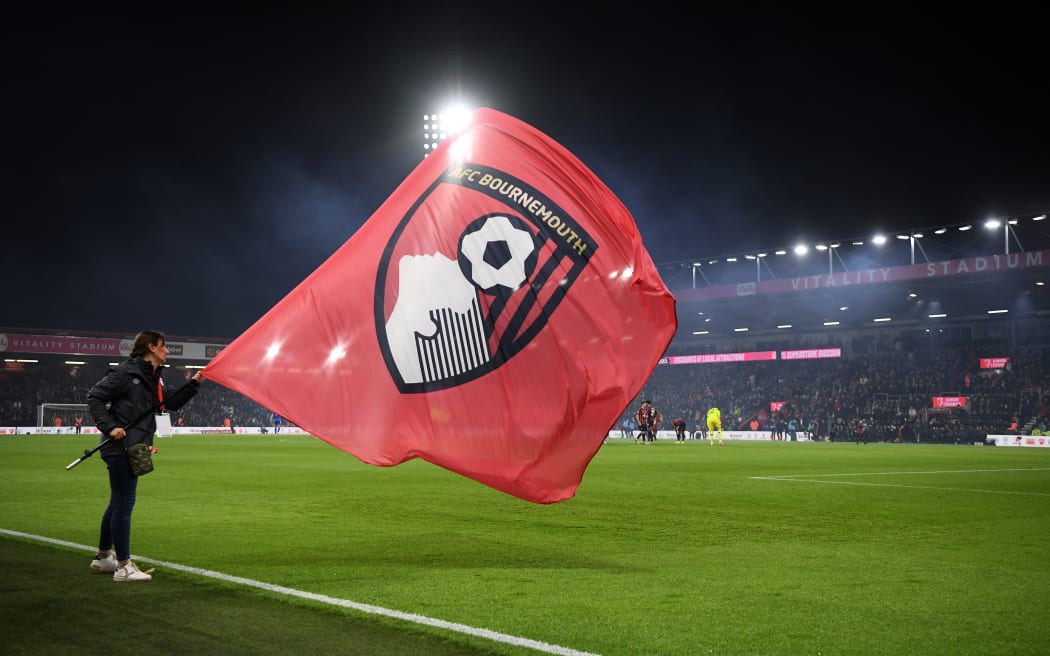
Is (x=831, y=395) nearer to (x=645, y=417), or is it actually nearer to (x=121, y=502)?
(x=645, y=417)

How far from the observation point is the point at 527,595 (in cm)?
781

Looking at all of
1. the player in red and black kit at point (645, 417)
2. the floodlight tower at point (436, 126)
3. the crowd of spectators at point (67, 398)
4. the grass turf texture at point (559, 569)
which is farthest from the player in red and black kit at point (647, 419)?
the crowd of spectators at point (67, 398)

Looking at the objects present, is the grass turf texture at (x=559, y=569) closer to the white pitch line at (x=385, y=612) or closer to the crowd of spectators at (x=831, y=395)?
the white pitch line at (x=385, y=612)

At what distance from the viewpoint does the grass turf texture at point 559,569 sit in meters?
6.39

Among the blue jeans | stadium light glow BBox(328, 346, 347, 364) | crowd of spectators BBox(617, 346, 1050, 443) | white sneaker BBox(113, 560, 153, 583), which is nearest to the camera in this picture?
white sneaker BBox(113, 560, 153, 583)

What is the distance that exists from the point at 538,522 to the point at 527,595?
17.3 ft

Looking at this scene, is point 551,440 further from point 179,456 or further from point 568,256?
point 179,456

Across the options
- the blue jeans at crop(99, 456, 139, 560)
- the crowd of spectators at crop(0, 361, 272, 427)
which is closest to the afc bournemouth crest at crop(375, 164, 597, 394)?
the blue jeans at crop(99, 456, 139, 560)

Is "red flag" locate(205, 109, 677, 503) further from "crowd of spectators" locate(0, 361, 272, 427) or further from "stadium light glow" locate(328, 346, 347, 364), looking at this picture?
"crowd of spectators" locate(0, 361, 272, 427)

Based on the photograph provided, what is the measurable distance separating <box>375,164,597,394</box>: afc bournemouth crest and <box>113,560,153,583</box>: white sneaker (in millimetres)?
2617

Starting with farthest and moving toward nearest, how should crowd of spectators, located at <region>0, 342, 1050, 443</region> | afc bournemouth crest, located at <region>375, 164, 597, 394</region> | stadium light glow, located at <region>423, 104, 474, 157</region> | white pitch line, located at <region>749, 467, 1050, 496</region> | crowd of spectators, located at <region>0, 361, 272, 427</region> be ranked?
crowd of spectators, located at <region>0, 361, 272, 427</region>, crowd of spectators, located at <region>0, 342, 1050, 443</region>, stadium light glow, located at <region>423, 104, 474, 157</region>, white pitch line, located at <region>749, 467, 1050, 496</region>, afc bournemouth crest, located at <region>375, 164, 597, 394</region>

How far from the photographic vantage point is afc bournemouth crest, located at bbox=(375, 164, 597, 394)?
9.02m

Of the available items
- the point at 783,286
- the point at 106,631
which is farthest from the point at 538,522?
the point at 783,286

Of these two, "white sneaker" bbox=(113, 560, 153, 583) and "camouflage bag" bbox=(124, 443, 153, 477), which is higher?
"camouflage bag" bbox=(124, 443, 153, 477)
